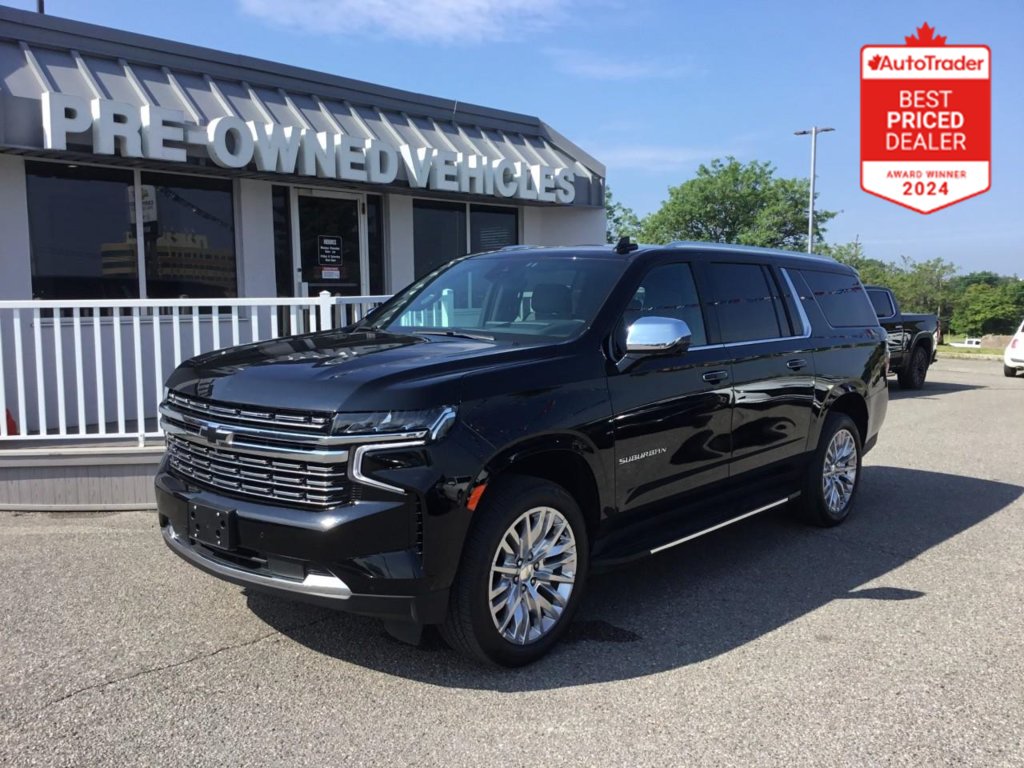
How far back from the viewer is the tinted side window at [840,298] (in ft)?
19.9

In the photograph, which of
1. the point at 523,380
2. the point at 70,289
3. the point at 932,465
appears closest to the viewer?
→ the point at 523,380

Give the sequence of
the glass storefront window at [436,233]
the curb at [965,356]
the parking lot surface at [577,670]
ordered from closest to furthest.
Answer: the parking lot surface at [577,670] → the glass storefront window at [436,233] → the curb at [965,356]

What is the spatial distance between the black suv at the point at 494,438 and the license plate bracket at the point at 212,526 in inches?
0.4

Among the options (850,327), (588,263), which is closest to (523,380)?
(588,263)

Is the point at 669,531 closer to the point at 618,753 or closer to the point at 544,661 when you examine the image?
the point at 544,661

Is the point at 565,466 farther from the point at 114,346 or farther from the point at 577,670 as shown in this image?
the point at 114,346

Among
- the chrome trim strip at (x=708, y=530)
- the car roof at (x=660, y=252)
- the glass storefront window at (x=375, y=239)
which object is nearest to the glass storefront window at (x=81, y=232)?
the glass storefront window at (x=375, y=239)

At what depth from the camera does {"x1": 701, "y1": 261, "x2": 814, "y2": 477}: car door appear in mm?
4953

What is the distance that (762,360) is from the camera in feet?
16.9

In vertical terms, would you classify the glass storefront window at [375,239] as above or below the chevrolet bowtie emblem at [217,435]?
above

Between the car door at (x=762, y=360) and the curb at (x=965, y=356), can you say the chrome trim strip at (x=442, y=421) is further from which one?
the curb at (x=965, y=356)

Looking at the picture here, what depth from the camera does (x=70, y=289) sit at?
907 centimetres

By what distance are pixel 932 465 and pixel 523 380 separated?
21.0 ft

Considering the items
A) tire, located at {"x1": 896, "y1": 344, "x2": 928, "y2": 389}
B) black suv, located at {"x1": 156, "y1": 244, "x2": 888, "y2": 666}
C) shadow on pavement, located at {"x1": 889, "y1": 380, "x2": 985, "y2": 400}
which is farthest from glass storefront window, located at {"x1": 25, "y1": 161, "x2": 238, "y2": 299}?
tire, located at {"x1": 896, "y1": 344, "x2": 928, "y2": 389}
